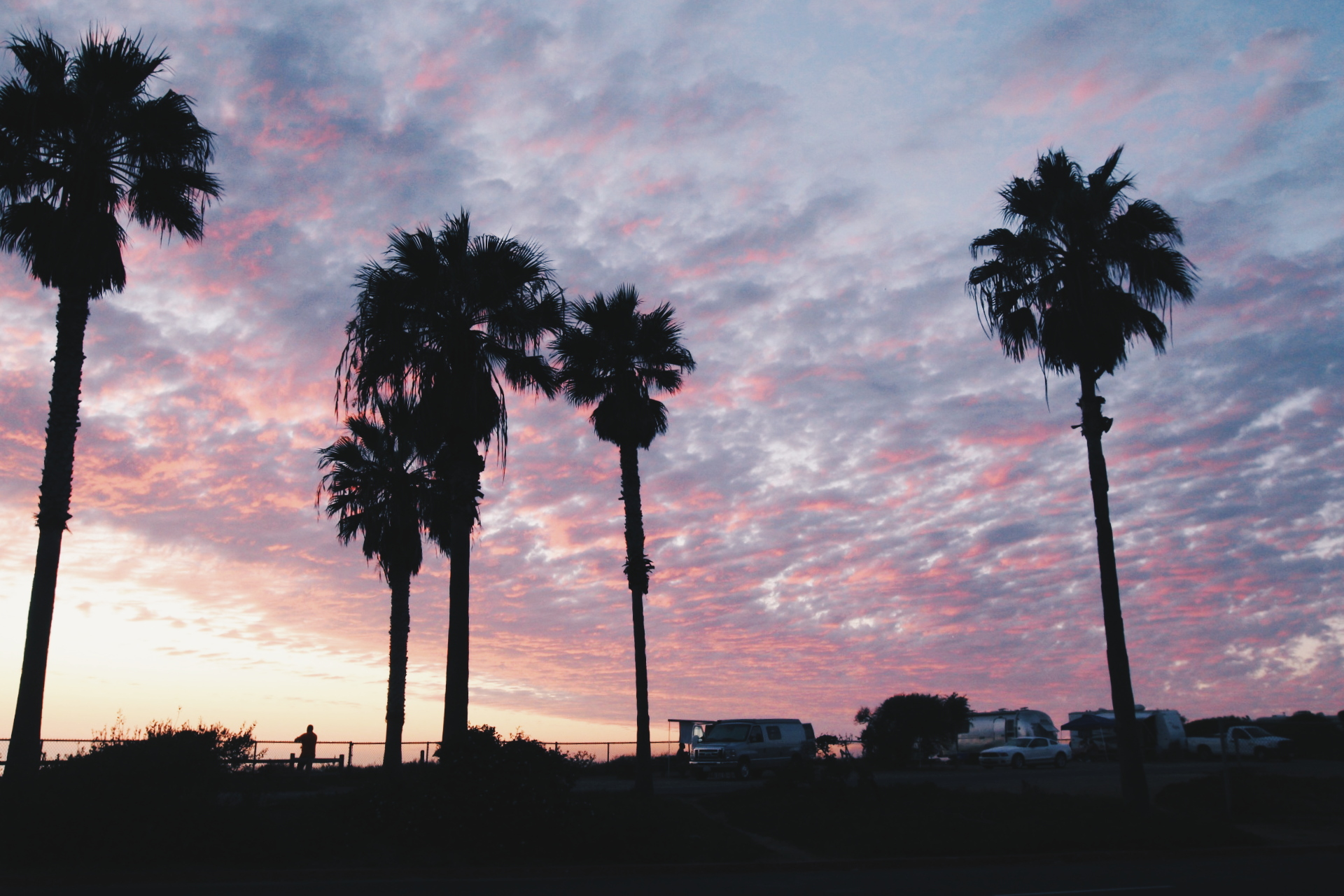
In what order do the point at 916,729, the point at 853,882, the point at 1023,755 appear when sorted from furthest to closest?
the point at 916,729
the point at 1023,755
the point at 853,882

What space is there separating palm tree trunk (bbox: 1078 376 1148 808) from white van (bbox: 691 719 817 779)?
1796 centimetres

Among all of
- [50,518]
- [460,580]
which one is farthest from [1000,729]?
[50,518]

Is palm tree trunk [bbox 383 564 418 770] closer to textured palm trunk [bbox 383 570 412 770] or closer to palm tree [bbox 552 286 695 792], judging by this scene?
textured palm trunk [bbox 383 570 412 770]

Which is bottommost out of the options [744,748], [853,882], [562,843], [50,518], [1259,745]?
[853,882]

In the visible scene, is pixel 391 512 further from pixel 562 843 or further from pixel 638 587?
pixel 562 843

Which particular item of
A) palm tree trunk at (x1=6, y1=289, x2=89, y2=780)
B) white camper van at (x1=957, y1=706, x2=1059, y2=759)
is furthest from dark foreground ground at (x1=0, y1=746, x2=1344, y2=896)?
white camper van at (x1=957, y1=706, x2=1059, y2=759)

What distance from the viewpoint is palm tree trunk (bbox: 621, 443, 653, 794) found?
2530 cm

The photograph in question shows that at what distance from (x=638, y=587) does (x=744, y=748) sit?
1323 centimetres

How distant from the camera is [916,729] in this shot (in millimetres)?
53656

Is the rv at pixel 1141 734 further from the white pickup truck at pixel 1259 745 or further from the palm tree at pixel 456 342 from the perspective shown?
the palm tree at pixel 456 342

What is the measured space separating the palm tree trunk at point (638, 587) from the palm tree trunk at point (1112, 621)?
10930mm

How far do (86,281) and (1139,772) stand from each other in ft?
73.8

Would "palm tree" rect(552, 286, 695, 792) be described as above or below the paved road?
above

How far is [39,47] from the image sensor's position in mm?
19297
